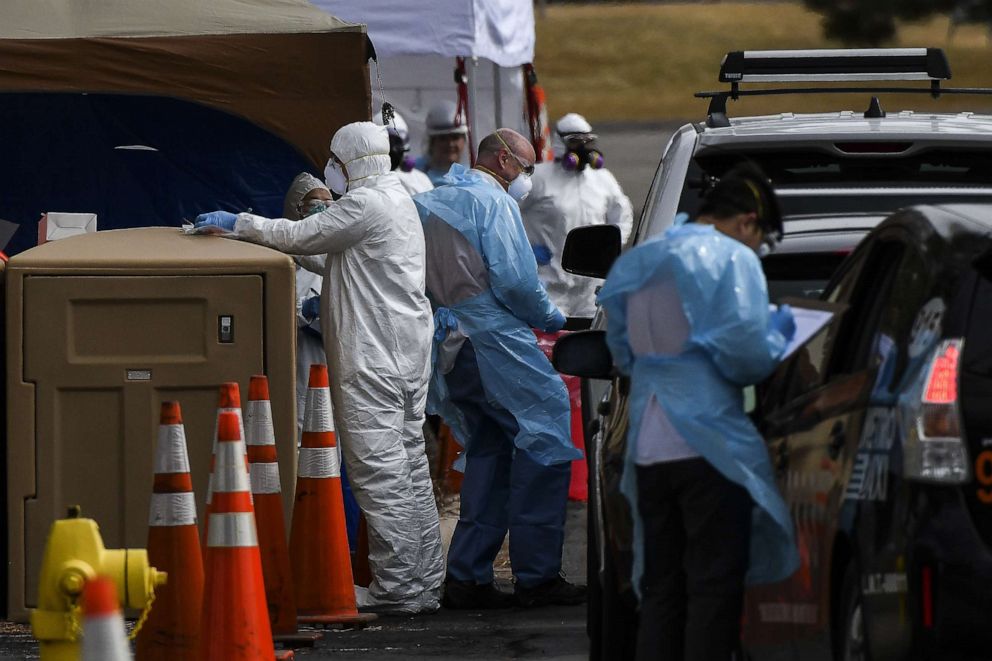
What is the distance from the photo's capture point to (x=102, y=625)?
3.70 m

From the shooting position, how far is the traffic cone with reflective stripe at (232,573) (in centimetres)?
615

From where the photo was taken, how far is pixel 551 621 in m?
8.33

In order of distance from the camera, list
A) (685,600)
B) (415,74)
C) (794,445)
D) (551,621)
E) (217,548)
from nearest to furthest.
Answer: (794,445) → (685,600) → (217,548) → (551,621) → (415,74)

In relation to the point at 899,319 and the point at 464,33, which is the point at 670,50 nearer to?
the point at 464,33

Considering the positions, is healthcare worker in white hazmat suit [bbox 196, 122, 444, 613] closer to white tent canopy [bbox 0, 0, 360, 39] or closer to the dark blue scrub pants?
the dark blue scrub pants

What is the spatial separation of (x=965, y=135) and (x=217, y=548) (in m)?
2.67

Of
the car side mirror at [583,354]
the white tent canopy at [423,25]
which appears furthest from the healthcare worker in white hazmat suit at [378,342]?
the white tent canopy at [423,25]

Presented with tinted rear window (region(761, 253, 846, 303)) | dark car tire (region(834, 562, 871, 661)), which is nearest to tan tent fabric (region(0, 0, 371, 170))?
tinted rear window (region(761, 253, 846, 303))

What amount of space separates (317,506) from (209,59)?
8.90 ft

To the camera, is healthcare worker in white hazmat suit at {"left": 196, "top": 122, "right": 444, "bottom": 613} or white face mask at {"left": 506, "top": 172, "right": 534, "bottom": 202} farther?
white face mask at {"left": 506, "top": 172, "right": 534, "bottom": 202}

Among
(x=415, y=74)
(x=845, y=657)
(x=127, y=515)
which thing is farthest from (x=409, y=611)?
(x=415, y=74)

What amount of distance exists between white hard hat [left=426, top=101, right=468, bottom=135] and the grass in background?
39461 millimetres

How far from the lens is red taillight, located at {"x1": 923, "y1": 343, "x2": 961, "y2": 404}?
12.6ft

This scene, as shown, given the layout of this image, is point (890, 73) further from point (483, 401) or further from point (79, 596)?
point (79, 596)
